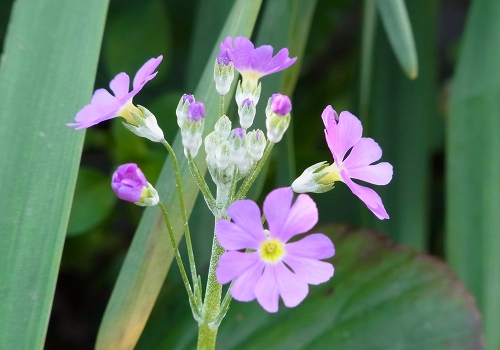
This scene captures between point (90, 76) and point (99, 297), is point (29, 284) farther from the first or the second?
point (99, 297)

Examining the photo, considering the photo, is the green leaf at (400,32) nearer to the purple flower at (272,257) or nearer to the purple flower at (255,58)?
the purple flower at (255,58)

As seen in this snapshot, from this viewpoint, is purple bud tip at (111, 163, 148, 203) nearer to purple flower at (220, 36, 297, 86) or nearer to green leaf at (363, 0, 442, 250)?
purple flower at (220, 36, 297, 86)

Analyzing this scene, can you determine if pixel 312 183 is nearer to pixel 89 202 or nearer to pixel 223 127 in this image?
pixel 223 127

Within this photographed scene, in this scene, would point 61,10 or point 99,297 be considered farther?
point 99,297

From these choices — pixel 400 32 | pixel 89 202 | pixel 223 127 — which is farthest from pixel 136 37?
pixel 223 127

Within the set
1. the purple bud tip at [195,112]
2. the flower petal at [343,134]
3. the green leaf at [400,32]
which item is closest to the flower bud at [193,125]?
the purple bud tip at [195,112]

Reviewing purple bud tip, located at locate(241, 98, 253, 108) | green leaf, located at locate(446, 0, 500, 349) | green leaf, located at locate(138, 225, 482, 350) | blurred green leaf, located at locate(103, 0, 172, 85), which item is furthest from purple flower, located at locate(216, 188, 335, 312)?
blurred green leaf, located at locate(103, 0, 172, 85)

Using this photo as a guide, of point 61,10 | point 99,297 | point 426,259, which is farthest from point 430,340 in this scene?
point 99,297

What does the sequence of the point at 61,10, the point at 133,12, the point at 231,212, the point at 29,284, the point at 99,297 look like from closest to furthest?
the point at 231,212, the point at 29,284, the point at 61,10, the point at 133,12, the point at 99,297
